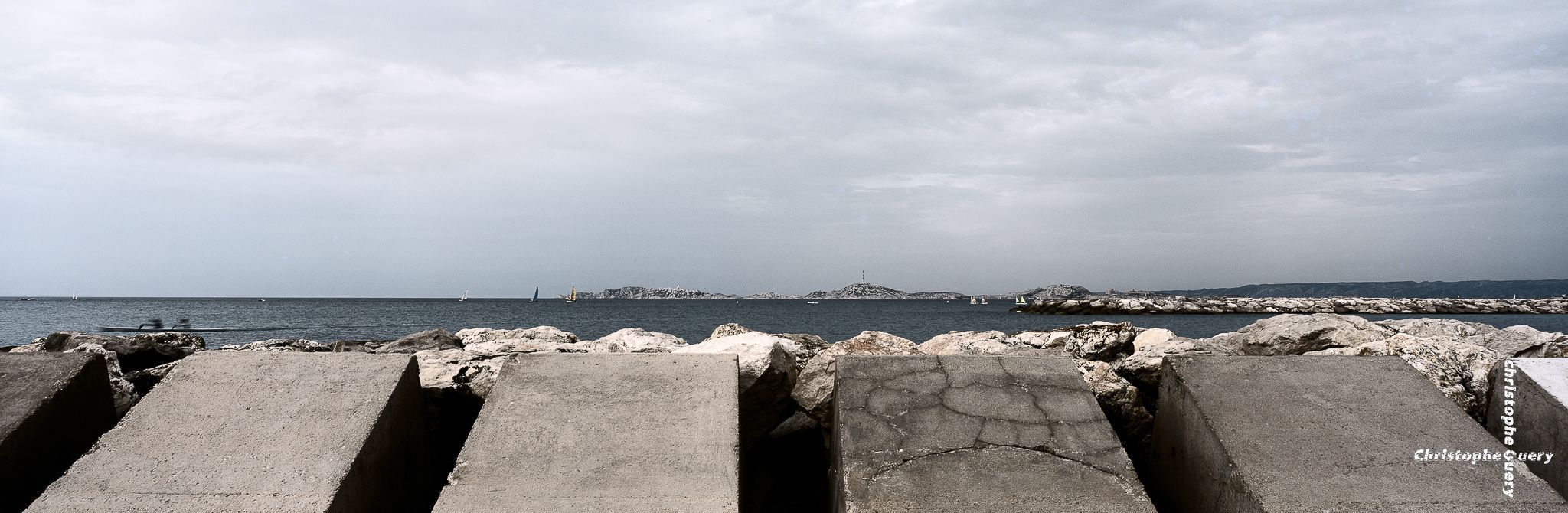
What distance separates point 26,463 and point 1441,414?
4.59 meters

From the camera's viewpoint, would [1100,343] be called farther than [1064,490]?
Yes

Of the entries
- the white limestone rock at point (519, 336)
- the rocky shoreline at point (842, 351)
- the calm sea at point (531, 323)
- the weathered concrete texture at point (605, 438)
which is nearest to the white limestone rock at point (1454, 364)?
the rocky shoreline at point (842, 351)

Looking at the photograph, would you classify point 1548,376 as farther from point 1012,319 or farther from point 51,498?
point 1012,319

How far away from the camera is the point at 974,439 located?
285 cm

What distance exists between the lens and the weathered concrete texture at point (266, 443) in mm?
2486

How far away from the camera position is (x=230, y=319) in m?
59.8

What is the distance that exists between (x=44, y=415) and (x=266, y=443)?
0.79 meters

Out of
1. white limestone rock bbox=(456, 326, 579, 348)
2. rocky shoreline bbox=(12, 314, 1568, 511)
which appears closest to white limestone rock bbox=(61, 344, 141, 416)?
rocky shoreline bbox=(12, 314, 1568, 511)

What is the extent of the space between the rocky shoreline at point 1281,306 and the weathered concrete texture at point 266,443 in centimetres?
6076

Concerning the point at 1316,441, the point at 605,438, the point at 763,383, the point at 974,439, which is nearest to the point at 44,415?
the point at 605,438

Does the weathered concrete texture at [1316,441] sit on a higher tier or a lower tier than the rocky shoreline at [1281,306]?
higher

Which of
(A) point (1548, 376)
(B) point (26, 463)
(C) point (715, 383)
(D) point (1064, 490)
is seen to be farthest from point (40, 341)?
(A) point (1548, 376)

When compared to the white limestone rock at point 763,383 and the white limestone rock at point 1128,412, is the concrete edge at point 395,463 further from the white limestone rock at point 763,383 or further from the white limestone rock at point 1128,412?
the white limestone rock at point 1128,412

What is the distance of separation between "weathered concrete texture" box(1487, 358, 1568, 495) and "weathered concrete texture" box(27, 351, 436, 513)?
3.91 metres
